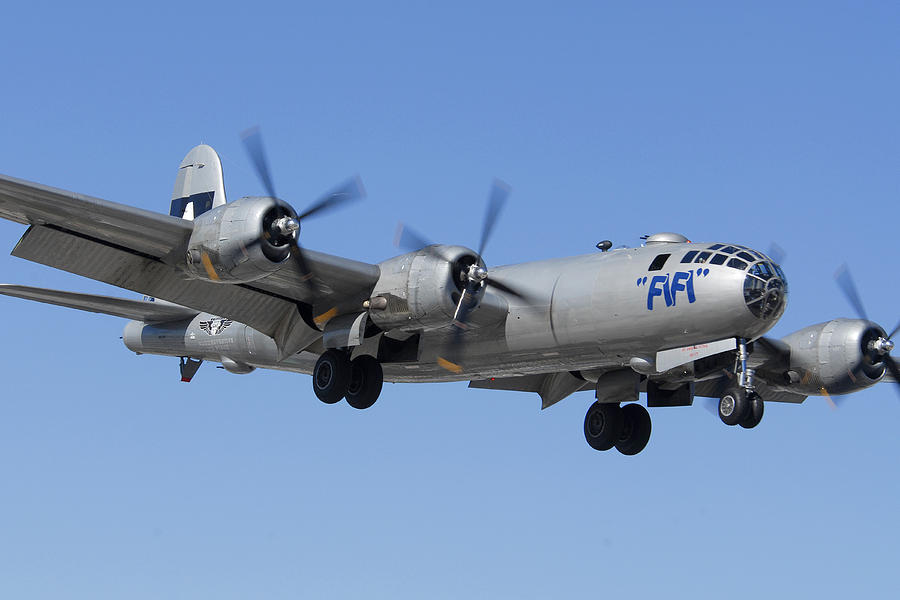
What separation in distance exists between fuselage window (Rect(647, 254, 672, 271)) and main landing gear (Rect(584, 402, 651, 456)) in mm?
5350

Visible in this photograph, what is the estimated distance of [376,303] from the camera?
2203 centimetres

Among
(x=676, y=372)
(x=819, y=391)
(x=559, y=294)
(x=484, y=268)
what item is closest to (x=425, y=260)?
(x=484, y=268)

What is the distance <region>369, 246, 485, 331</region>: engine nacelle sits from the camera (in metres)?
21.4

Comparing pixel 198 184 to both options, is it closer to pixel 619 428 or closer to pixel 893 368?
pixel 619 428

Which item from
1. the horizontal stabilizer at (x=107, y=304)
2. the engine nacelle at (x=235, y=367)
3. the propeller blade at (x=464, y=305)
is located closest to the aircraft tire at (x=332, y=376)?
the propeller blade at (x=464, y=305)

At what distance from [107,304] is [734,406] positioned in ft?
42.6

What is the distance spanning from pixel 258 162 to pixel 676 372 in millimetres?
8874

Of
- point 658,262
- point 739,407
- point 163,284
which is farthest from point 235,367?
point 739,407

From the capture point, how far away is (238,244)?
19812mm

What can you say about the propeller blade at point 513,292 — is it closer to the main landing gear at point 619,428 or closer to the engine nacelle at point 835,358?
the main landing gear at point 619,428

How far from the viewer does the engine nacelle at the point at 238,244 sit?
1986 cm

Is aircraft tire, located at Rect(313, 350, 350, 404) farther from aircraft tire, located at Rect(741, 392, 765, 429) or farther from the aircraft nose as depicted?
aircraft tire, located at Rect(741, 392, 765, 429)

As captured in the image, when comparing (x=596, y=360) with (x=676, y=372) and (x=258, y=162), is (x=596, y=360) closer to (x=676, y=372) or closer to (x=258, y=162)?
(x=676, y=372)

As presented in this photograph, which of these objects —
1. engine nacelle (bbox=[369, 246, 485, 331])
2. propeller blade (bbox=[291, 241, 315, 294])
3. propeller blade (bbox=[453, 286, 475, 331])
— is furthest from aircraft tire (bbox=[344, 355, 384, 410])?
propeller blade (bbox=[453, 286, 475, 331])
